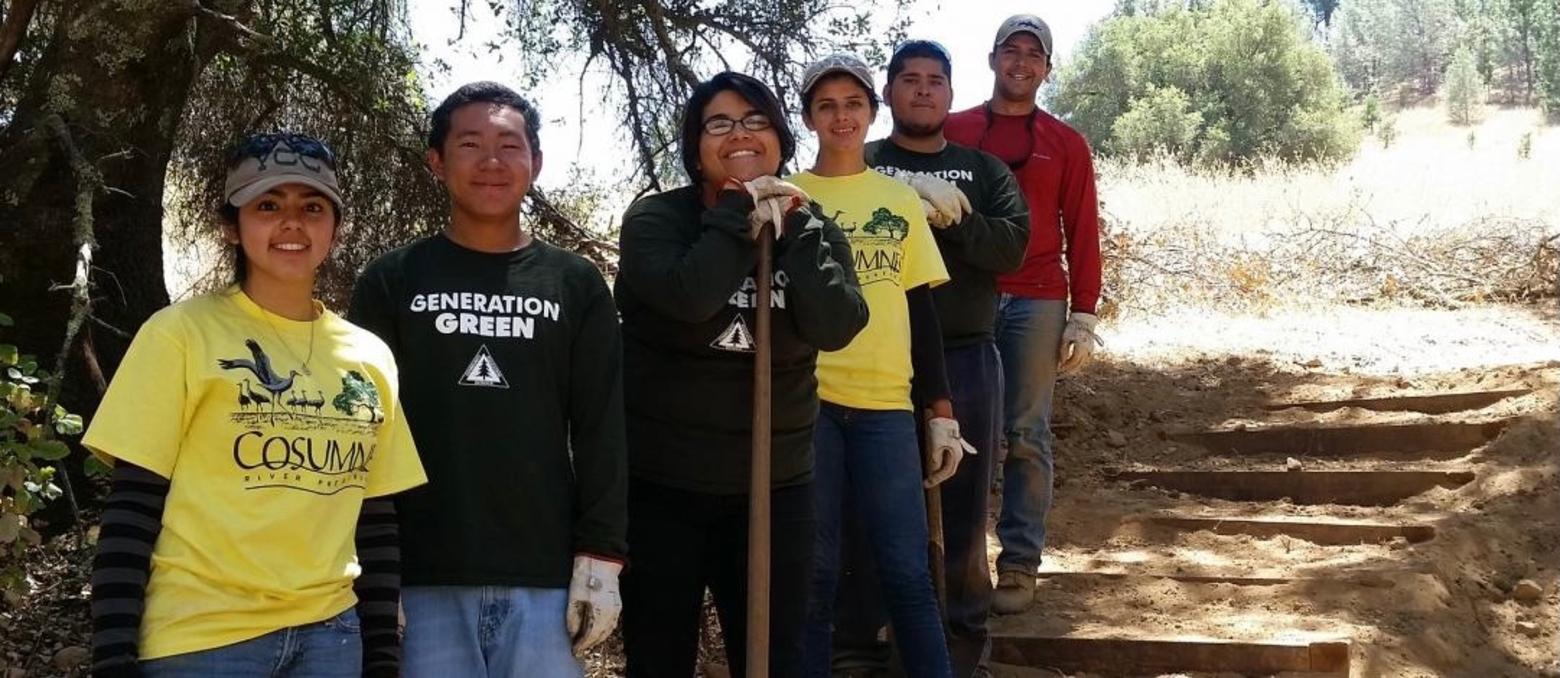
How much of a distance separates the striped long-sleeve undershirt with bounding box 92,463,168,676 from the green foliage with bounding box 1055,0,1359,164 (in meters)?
27.5

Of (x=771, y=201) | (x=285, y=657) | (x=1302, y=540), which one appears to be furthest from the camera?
(x=1302, y=540)

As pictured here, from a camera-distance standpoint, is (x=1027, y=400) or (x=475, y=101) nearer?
(x=475, y=101)

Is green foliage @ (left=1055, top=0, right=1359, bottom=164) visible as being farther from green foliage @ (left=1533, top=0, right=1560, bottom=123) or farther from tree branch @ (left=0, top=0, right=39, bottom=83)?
tree branch @ (left=0, top=0, right=39, bottom=83)

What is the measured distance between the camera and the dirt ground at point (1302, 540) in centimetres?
445

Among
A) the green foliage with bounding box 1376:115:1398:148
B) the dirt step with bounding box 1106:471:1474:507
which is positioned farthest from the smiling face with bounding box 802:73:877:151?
the green foliage with bounding box 1376:115:1398:148

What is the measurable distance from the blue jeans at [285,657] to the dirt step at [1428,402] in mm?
6336

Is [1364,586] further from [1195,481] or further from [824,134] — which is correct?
[824,134]

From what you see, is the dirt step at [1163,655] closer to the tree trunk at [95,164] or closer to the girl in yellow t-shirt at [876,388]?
the girl in yellow t-shirt at [876,388]

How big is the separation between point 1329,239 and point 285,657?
10.9 m

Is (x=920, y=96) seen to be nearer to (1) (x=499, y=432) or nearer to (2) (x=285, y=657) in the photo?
(1) (x=499, y=432)

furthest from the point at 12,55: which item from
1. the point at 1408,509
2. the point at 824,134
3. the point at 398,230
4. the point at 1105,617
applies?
the point at 1408,509

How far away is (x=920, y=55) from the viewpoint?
12.7 ft

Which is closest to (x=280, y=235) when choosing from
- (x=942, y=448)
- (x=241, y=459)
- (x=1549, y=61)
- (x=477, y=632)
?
(x=241, y=459)

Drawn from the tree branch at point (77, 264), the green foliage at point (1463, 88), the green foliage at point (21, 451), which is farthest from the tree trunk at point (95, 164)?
the green foliage at point (1463, 88)
